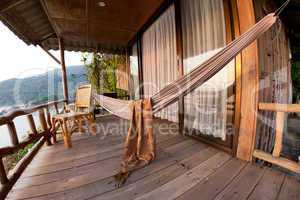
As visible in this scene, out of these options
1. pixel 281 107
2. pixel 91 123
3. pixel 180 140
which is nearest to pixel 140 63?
pixel 91 123

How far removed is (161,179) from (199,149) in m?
0.69

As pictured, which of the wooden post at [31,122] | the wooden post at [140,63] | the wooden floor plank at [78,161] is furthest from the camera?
the wooden post at [140,63]

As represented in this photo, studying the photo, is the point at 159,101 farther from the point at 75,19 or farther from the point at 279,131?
the point at 75,19

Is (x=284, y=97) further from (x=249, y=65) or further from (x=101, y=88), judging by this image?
(x=101, y=88)

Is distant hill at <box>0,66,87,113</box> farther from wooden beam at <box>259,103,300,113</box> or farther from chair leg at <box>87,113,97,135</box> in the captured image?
wooden beam at <box>259,103,300,113</box>

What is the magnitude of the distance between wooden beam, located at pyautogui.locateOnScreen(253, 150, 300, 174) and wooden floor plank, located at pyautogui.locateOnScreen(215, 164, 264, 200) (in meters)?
0.11

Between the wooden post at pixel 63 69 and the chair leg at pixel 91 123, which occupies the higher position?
the wooden post at pixel 63 69

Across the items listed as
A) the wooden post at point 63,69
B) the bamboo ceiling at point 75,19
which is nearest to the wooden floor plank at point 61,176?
the bamboo ceiling at point 75,19

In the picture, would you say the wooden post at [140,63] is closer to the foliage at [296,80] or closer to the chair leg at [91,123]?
the chair leg at [91,123]

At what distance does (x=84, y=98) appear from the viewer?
2.27m

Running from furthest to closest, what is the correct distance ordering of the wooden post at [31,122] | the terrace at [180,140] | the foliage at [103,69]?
the foliage at [103,69]
the wooden post at [31,122]
the terrace at [180,140]

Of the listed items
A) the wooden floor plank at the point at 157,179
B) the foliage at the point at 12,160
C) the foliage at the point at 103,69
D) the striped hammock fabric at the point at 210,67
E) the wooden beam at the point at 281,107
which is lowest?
the foliage at the point at 12,160

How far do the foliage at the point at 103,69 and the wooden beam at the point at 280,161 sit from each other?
377 cm

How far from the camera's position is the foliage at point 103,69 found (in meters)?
4.46
